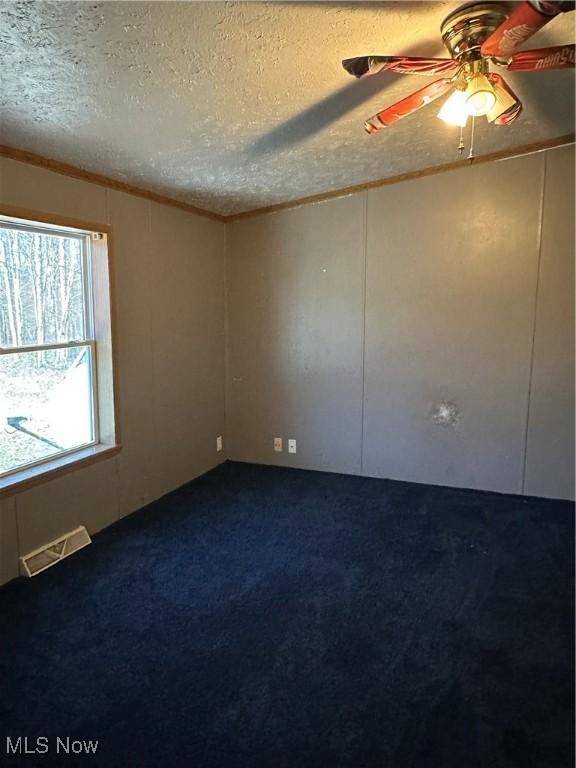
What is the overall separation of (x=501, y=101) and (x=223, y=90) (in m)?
1.20

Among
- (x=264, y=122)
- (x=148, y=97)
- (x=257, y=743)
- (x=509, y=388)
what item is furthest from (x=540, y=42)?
(x=257, y=743)

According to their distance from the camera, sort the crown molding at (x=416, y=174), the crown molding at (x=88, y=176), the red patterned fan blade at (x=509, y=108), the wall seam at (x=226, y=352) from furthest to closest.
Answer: the wall seam at (x=226, y=352) < the crown molding at (x=416, y=174) < the crown molding at (x=88, y=176) < the red patterned fan blade at (x=509, y=108)

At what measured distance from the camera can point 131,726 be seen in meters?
1.79

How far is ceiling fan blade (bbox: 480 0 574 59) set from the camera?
135 centimetres

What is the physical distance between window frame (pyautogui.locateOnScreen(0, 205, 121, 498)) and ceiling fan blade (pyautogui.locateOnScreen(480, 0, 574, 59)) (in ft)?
7.97

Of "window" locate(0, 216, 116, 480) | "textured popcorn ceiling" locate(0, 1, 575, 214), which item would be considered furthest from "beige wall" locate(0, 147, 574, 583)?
"textured popcorn ceiling" locate(0, 1, 575, 214)

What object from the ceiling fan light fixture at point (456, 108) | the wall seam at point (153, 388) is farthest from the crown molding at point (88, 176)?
the ceiling fan light fixture at point (456, 108)

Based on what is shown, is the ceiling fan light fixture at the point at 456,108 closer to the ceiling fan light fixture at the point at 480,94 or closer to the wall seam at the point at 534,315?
the ceiling fan light fixture at the point at 480,94

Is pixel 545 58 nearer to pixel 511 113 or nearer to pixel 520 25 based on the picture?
pixel 520 25

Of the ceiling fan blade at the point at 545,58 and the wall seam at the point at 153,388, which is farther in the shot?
the wall seam at the point at 153,388

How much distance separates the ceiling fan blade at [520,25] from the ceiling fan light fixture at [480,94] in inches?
3.9

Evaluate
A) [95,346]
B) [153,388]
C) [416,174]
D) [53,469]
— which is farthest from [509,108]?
[53,469]

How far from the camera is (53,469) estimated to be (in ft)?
9.77

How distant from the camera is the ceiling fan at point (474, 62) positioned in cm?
166
